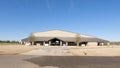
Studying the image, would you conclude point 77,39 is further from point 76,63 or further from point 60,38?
point 76,63

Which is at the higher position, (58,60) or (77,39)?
(77,39)

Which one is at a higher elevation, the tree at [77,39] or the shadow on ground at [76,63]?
the tree at [77,39]

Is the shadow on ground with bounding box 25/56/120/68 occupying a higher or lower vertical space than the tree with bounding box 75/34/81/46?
lower

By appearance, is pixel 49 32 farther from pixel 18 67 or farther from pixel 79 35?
pixel 18 67

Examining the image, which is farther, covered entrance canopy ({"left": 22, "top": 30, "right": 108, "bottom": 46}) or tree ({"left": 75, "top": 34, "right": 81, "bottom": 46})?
covered entrance canopy ({"left": 22, "top": 30, "right": 108, "bottom": 46})

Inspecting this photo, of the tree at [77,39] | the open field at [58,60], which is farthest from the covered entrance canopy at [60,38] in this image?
the open field at [58,60]

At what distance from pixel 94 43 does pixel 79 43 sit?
721 cm

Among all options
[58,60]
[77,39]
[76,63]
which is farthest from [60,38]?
[76,63]

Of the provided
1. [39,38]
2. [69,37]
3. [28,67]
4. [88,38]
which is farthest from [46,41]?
[28,67]

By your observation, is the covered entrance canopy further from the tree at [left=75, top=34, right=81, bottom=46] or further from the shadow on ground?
the shadow on ground

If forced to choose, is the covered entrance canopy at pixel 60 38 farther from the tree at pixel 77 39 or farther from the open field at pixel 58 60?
the open field at pixel 58 60

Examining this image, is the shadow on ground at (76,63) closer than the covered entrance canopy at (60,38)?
Yes

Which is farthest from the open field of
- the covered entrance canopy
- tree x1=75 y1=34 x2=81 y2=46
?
the covered entrance canopy

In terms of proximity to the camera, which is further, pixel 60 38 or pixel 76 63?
pixel 60 38
